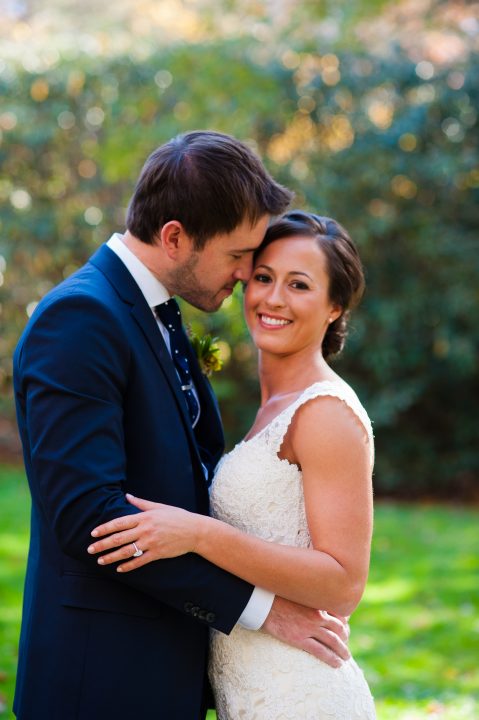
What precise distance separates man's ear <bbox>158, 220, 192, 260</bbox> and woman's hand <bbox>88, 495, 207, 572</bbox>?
80 cm

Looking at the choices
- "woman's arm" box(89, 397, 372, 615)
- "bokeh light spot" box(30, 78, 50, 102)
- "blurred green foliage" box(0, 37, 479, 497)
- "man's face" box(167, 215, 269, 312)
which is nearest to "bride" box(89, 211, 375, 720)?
"woman's arm" box(89, 397, 372, 615)

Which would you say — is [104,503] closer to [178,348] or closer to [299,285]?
[178,348]

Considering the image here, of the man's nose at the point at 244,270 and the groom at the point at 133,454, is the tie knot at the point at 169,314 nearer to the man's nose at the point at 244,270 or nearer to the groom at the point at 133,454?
the groom at the point at 133,454

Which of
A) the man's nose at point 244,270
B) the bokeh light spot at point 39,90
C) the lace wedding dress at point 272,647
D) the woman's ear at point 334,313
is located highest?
the bokeh light spot at point 39,90

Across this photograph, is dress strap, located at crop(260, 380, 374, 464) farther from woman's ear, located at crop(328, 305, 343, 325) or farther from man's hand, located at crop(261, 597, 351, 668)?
man's hand, located at crop(261, 597, 351, 668)

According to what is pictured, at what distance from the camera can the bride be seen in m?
2.46

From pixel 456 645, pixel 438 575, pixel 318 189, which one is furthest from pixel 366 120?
pixel 456 645

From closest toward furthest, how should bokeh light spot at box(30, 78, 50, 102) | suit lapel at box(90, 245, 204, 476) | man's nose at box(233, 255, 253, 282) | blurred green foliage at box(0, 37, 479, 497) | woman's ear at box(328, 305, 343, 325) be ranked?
suit lapel at box(90, 245, 204, 476) → man's nose at box(233, 255, 253, 282) → woman's ear at box(328, 305, 343, 325) → blurred green foliage at box(0, 37, 479, 497) → bokeh light spot at box(30, 78, 50, 102)

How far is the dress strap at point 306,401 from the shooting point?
8.85 ft

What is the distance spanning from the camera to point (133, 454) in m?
2.49

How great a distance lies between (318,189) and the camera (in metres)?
10.5

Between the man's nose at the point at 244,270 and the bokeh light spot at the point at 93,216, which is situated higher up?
the bokeh light spot at the point at 93,216

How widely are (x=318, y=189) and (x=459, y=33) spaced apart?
2.86m

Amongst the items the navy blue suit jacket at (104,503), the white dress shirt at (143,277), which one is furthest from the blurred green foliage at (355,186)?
the navy blue suit jacket at (104,503)
